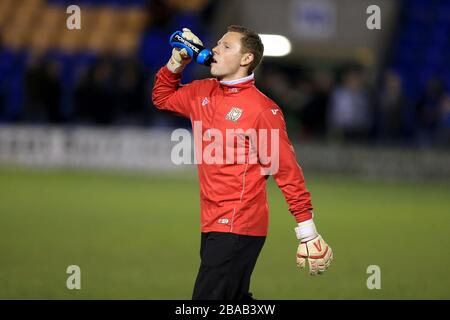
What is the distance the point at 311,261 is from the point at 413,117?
56.6ft

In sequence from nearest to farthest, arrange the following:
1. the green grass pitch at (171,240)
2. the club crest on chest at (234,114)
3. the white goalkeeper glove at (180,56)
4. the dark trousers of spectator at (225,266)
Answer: the dark trousers of spectator at (225,266)
the club crest on chest at (234,114)
the white goalkeeper glove at (180,56)
the green grass pitch at (171,240)

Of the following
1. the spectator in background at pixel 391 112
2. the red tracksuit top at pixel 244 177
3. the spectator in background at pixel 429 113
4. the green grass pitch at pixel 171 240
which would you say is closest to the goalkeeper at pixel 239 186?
the red tracksuit top at pixel 244 177

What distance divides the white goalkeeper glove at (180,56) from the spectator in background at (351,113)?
15.2m

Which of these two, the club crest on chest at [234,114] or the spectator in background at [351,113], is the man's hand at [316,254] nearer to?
the club crest on chest at [234,114]

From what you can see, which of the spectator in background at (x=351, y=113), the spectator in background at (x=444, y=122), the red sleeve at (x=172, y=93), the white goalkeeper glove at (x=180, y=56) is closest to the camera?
the white goalkeeper glove at (x=180, y=56)

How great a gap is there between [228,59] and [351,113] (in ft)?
51.4

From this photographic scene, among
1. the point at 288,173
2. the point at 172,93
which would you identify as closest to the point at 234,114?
the point at 288,173

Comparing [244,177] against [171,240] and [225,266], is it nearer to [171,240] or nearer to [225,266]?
[225,266]

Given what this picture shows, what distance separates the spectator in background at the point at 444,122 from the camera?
21469mm

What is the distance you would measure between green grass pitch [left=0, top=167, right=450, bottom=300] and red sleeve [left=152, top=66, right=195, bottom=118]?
230 cm

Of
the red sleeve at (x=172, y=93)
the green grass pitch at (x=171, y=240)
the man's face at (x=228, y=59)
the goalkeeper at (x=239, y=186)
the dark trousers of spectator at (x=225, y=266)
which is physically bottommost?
the green grass pitch at (x=171, y=240)

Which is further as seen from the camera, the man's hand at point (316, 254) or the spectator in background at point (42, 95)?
the spectator in background at point (42, 95)

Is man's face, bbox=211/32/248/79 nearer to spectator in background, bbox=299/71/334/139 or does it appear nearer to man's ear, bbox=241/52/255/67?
man's ear, bbox=241/52/255/67

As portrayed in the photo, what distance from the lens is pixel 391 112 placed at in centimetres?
2200
